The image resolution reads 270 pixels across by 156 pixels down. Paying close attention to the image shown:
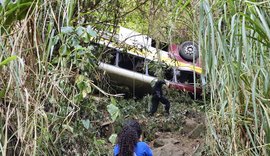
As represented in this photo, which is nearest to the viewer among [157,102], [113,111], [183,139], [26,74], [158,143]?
[26,74]

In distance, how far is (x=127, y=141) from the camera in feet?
11.5

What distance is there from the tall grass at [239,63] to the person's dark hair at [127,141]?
48.3 inches

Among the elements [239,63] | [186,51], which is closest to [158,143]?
[186,51]

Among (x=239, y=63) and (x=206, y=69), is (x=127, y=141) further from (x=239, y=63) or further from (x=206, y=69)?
(x=239, y=63)

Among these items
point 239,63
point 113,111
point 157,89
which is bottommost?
point 157,89

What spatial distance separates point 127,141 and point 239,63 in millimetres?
1848

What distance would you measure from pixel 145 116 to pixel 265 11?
6.24 metres

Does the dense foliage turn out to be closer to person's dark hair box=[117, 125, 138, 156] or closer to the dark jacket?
person's dark hair box=[117, 125, 138, 156]

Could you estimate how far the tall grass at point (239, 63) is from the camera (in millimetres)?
1850

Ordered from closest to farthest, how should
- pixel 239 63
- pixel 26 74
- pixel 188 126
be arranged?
pixel 239 63, pixel 26 74, pixel 188 126

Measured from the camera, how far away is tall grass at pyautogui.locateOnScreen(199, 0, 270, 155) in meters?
1.85

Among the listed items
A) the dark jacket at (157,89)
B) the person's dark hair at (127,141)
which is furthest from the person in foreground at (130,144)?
the dark jacket at (157,89)

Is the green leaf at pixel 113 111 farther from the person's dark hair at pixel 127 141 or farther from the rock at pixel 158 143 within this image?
the rock at pixel 158 143

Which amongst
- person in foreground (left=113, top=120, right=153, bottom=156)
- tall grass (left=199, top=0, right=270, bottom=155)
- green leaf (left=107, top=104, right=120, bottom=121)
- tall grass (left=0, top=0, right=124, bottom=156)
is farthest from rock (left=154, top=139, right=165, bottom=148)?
tall grass (left=0, top=0, right=124, bottom=156)
